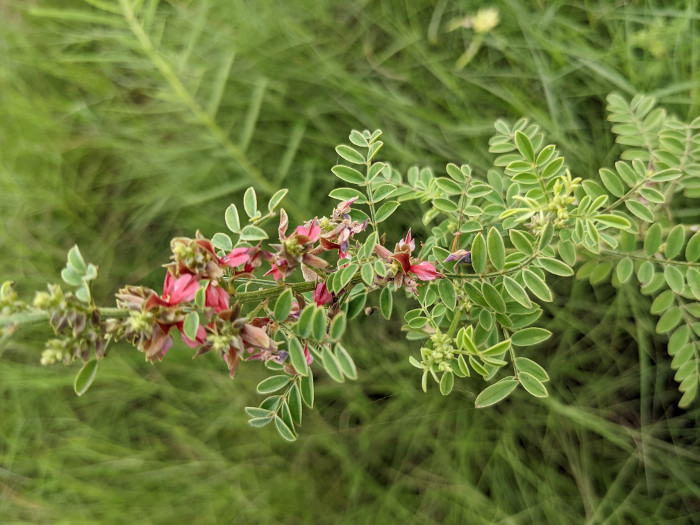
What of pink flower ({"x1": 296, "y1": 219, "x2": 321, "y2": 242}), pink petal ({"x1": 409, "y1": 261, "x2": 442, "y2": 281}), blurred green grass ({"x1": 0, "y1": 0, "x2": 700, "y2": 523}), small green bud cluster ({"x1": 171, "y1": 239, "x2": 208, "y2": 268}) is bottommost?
blurred green grass ({"x1": 0, "y1": 0, "x2": 700, "y2": 523})

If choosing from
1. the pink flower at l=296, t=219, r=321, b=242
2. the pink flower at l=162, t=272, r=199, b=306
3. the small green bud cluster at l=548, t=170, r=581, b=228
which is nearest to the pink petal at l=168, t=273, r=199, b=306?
the pink flower at l=162, t=272, r=199, b=306

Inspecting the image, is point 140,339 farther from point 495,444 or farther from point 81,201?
point 81,201

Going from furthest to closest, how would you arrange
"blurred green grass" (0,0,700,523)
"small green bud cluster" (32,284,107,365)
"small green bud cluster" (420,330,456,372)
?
"blurred green grass" (0,0,700,523) < "small green bud cluster" (420,330,456,372) < "small green bud cluster" (32,284,107,365)

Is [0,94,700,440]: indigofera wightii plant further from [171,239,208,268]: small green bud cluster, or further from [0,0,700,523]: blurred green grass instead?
[0,0,700,523]: blurred green grass

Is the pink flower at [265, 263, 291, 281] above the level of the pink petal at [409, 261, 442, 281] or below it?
above

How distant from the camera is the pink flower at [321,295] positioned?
747 mm

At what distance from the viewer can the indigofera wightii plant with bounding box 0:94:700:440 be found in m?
0.65

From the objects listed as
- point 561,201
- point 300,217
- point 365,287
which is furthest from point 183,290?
point 300,217

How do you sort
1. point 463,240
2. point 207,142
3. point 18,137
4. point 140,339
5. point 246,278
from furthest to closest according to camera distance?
point 18,137 → point 207,142 → point 463,240 → point 246,278 → point 140,339

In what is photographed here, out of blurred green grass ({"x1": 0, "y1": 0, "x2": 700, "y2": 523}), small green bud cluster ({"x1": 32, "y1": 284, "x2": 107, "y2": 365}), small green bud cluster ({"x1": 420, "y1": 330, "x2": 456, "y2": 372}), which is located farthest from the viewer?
blurred green grass ({"x1": 0, "y1": 0, "x2": 700, "y2": 523})

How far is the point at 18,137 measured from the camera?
2.08 m

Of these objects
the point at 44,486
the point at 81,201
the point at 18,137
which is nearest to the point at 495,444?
the point at 44,486

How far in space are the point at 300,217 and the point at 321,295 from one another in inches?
36.6

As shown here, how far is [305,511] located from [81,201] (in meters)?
1.47
